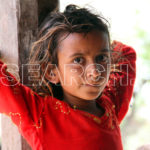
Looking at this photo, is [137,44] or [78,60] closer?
[78,60]

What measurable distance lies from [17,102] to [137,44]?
104 inches

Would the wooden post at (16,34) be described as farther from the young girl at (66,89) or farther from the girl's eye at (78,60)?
the girl's eye at (78,60)

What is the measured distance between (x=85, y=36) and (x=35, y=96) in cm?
30

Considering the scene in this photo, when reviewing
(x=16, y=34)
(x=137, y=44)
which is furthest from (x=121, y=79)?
(x=137, y=44)

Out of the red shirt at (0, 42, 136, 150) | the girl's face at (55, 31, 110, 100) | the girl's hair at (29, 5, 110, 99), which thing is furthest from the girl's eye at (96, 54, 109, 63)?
Answer: the red shirt at (0, 42, 136, 150)

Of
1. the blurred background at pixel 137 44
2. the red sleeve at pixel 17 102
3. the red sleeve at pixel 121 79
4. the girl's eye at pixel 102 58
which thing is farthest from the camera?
the blurred background at pixel 137 44

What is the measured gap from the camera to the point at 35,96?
3.09ft

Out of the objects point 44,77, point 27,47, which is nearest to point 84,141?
point 44,77

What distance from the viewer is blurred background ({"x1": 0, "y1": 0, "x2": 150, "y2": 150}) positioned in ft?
9.69

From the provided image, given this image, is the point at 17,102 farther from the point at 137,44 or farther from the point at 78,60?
the point at 137,44

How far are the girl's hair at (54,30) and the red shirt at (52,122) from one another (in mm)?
94

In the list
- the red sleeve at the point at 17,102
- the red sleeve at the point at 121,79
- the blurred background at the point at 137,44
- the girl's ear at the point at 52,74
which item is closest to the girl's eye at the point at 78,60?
the girl's ear at the point at 52,74

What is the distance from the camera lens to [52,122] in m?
0.93

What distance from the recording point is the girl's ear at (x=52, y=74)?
1.00m
